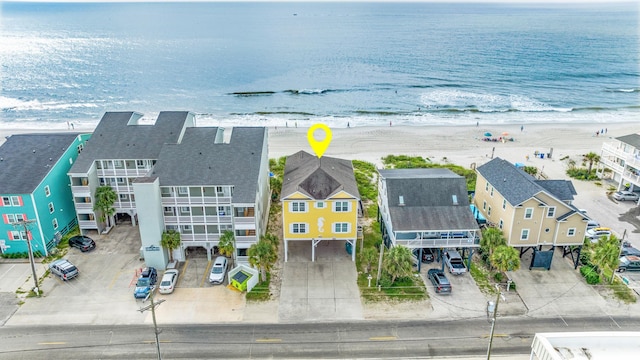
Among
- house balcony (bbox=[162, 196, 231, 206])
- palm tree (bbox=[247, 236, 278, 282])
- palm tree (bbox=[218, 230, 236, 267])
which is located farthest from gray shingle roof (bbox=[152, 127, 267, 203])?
palm tree (bbox=[247, 236, 278, 282])

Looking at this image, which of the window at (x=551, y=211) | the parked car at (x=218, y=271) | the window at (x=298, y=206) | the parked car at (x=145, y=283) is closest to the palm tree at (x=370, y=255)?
the window at (x=298, y=206)

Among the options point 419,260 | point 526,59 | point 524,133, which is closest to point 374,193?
point 419,260

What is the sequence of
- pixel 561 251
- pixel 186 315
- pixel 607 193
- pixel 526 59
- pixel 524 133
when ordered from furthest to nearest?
1. pixel 526 59
2. pixel 524 133
3. pixel 607 193
4. pixel 561 251
5. pixel 186 315

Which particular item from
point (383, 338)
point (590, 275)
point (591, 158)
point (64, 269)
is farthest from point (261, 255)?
point (591, 158)

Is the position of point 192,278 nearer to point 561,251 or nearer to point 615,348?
point 615,348

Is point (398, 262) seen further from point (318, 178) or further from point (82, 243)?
point (82, 243)

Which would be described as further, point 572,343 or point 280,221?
point 280,221

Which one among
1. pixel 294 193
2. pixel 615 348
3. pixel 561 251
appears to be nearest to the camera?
pixel 615 348
